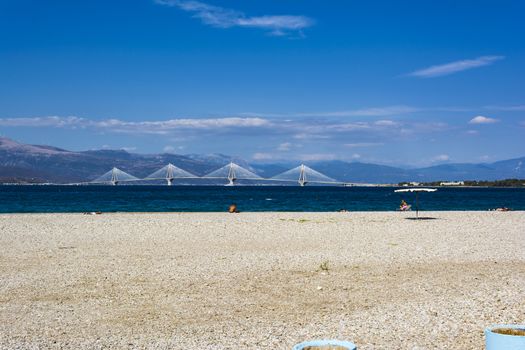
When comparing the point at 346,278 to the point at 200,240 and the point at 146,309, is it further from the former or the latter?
the point at 200,240

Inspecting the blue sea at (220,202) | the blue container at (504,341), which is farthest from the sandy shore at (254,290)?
the blue sea at (220,202)

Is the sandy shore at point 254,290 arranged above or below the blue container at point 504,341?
below

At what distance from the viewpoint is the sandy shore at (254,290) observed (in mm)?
7257

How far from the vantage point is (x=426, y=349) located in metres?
6.64

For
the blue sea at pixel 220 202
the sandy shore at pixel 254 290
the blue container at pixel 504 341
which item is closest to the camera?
the blue container at pixel 504 341

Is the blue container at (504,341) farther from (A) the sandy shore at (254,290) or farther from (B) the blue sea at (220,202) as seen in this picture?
(B) the blue sea at (220,202)

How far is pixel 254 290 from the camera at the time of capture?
9945 millimetres

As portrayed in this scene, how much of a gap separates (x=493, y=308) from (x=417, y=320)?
1.37m

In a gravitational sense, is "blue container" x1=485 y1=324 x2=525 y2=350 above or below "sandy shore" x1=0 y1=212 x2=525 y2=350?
above

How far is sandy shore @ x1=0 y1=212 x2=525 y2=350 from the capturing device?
286 inches

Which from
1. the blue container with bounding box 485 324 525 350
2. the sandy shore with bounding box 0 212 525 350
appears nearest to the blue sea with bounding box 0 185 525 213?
the sandy shore with bounding box 0 212 525 350

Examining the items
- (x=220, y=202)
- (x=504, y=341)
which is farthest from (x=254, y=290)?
(x=220, y=202)

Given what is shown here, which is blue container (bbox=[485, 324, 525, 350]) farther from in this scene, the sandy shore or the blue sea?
the blue sea

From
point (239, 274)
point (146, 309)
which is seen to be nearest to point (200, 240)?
point (239, 274)
